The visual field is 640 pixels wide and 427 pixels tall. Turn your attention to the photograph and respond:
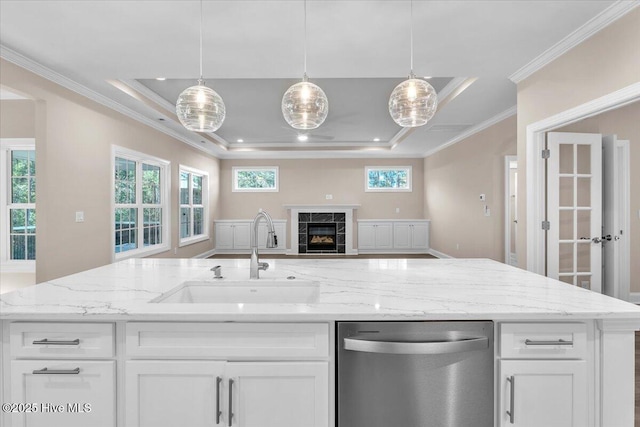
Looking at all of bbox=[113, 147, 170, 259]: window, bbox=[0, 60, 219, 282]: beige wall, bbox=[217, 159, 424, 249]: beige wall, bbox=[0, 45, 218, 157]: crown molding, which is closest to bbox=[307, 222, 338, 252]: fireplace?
bbox=[217, 159, 424, 249]: beige wall

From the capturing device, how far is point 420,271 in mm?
1916

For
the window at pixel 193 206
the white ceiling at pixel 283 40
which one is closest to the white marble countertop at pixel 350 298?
the white ceiling at pixel 283 40

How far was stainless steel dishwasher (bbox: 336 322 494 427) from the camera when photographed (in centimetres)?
122

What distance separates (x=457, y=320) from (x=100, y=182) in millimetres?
4444

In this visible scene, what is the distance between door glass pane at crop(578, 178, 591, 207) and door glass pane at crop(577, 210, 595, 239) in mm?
88

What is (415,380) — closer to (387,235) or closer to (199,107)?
(199,107)

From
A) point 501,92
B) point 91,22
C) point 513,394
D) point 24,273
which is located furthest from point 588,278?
point 24,273

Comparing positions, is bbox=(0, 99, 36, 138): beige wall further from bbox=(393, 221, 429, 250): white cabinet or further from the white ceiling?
bbox=(393, 221, 429, 250): white cabinet

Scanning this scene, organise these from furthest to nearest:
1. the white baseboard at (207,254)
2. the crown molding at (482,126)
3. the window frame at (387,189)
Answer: the window frame at (387,189)
the white baseboard at (207,254)
the crown molding at (482,126)

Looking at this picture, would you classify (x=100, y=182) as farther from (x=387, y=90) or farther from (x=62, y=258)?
(x=387, y=90)

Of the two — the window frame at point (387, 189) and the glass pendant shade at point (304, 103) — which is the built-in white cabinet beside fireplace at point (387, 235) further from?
the glass pendant shade at point (304, 103)

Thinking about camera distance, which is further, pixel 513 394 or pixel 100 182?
pixel 100 182

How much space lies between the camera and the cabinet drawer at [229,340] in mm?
1217

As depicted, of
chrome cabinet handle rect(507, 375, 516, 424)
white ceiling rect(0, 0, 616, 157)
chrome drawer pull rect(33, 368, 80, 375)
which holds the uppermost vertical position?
white ceiling rect(0, 0, 616, 157)
